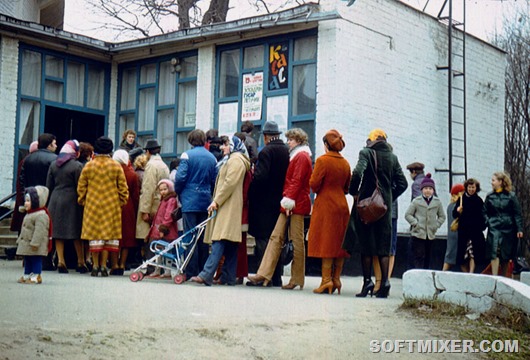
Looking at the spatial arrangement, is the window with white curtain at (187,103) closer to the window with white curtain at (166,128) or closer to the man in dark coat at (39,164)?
the window with white curtain at (166,128)

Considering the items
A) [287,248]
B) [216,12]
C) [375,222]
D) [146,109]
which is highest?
[216,12]

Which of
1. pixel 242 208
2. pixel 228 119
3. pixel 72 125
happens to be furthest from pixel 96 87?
pixel 242 208

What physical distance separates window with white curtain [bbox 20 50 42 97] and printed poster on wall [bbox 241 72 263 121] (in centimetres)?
474

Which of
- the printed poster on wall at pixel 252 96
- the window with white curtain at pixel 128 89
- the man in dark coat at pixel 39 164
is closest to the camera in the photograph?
the man in dark coat at pixel 39 164

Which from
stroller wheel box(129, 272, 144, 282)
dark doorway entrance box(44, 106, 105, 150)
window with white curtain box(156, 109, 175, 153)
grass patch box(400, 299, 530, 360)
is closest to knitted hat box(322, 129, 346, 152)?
grass patch box(400, 299, 530, 360)

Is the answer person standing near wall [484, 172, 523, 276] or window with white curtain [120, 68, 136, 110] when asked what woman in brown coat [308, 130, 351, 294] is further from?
window with white curtain [120, 68, 136, 110]

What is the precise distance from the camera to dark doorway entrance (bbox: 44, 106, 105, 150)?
64.4 feet

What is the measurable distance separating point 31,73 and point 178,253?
29.9 feet

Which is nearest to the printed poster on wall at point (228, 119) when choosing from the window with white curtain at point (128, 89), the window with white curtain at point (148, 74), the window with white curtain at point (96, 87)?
the window with white curtain at point (148, 74)

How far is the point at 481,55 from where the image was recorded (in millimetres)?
20688

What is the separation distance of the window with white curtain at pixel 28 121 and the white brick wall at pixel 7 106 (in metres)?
0.25

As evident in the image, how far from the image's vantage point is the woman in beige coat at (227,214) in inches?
432

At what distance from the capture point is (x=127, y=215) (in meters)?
12.6

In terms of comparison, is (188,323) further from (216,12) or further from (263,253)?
(216,12)
